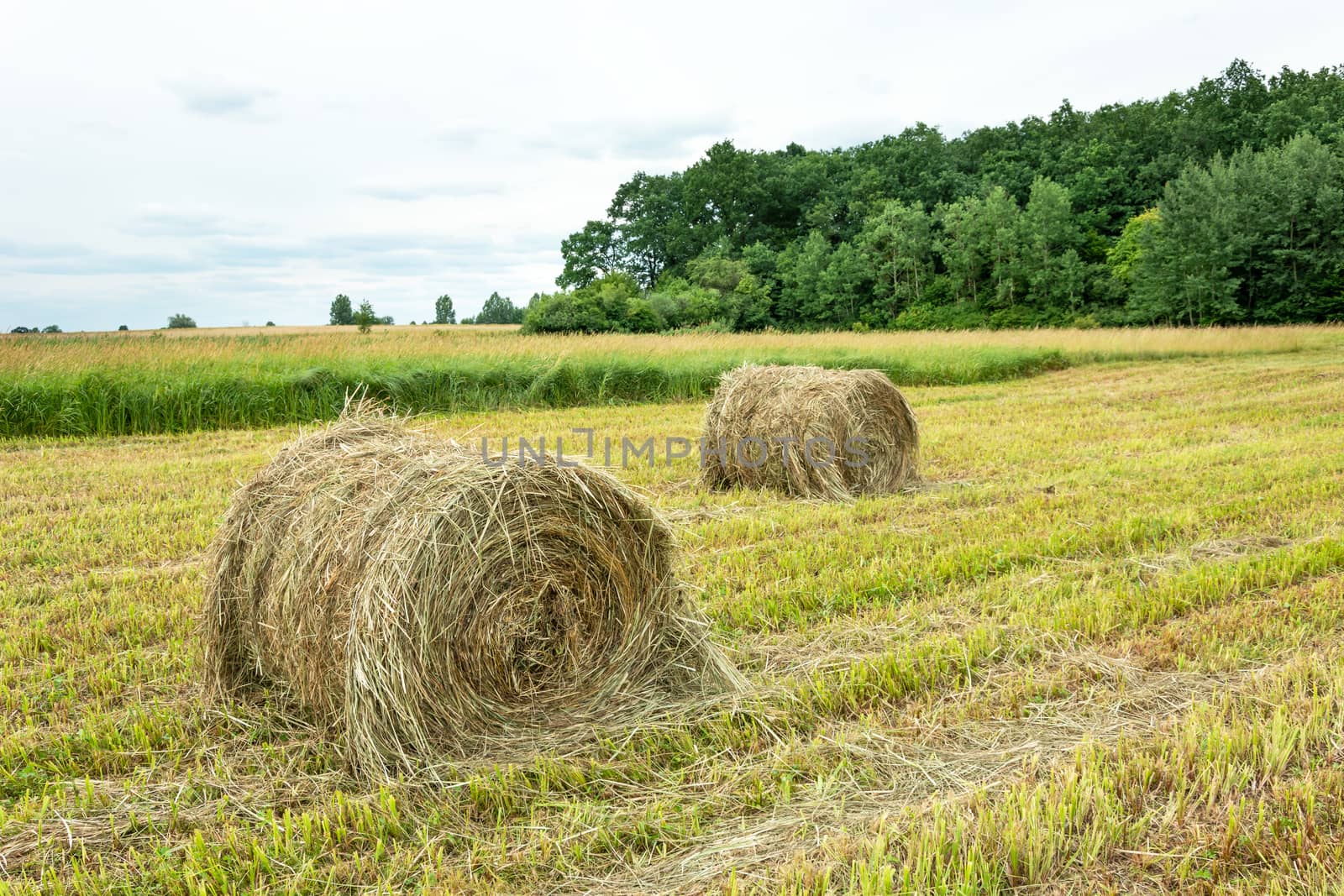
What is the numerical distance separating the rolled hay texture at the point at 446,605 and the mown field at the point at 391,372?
5.96 metres

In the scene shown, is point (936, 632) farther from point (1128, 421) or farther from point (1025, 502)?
point (1128, 421)

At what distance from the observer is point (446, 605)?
12.2ft

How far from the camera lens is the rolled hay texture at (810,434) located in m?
8.45

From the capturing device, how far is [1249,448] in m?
9.78

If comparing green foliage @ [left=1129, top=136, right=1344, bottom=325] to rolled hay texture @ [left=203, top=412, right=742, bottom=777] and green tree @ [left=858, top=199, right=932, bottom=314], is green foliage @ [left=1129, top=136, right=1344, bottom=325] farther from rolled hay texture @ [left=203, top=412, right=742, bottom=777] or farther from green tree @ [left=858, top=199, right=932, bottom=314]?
rolled hay texture @ [left=203, top=412, right=742, bottom=777]

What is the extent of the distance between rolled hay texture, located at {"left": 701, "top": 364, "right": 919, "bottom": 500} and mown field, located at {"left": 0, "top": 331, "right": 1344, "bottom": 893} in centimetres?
101

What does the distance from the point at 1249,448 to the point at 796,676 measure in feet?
26.2

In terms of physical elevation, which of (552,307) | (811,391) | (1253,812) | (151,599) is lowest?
(1253,812)

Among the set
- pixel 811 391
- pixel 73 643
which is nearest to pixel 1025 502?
pixel 811 391

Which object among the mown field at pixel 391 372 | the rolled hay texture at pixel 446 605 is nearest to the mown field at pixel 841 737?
the rolled hay texture at pixel 446 605

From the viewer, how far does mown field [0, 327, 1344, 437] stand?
13875 millimetres

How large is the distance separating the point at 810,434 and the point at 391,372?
32.9 feet

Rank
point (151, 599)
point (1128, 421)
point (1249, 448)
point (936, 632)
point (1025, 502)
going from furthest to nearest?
point (1128, 421), point (1249, 448), point (1025, 502), point (151, 599), point (936, 632)

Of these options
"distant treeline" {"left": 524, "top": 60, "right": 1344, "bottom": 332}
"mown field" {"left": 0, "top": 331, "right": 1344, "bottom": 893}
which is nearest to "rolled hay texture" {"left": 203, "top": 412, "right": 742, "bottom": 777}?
"mown field" {"left": 0, "top": 331, "right": 1344, "bottom": 893}
